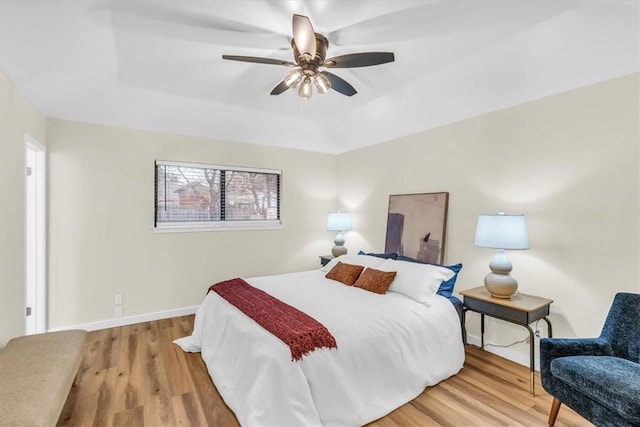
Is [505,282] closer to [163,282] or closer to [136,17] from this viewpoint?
[136,17]

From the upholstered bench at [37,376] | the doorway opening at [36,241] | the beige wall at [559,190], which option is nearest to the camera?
the upholstered bench at [37,376]

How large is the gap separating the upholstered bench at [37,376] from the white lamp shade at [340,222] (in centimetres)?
311

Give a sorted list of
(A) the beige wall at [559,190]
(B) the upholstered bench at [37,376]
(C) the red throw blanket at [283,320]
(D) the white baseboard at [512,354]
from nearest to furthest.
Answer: (B) the upholstered bench at [37,376] < (C) the red throw blanket at [283,320] < (A) the beige wall at [559,190] < (D) the white baseboard at [512,354]

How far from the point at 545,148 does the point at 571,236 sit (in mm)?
770

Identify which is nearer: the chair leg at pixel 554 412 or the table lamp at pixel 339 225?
the chair leg at pixel 554 412

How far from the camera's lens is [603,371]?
1.63 metres

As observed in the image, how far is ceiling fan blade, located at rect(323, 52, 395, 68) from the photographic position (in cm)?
198

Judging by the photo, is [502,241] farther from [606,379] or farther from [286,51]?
[286,51]

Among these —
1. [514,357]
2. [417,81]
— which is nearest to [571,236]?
[514,357]

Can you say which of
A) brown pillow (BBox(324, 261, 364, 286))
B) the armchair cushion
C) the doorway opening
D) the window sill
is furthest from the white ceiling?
the armchair cushion

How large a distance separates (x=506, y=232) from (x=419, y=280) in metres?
0.80

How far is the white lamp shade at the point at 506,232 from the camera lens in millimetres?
2412

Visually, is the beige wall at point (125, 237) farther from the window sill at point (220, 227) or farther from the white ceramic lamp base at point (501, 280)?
the white ceramic lamp base at point (501, 280)

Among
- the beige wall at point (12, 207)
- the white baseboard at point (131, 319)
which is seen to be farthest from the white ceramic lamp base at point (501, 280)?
the beige wall at point (12, 207)
